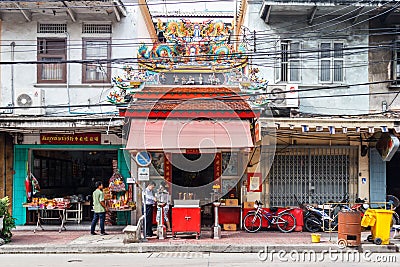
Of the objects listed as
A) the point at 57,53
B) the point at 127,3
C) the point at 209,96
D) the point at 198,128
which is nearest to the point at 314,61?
the point at 209,96

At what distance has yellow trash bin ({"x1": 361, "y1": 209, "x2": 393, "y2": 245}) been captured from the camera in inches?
570

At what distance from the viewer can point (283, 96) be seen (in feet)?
58.9

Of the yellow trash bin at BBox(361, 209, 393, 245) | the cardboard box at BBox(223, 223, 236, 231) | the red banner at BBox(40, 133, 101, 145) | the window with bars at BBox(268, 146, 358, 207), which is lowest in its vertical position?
the cardboard box at BBox(223, 223, 236, 231)

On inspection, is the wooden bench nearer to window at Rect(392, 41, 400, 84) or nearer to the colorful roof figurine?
the colorful roof figurine

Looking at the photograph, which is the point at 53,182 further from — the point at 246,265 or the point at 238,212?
the point at 246,265

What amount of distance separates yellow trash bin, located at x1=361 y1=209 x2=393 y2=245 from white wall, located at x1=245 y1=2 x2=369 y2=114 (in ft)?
16.0

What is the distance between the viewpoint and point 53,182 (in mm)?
20984

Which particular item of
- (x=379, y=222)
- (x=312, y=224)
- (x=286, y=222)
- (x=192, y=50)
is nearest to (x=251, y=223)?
(x=286, y=222)

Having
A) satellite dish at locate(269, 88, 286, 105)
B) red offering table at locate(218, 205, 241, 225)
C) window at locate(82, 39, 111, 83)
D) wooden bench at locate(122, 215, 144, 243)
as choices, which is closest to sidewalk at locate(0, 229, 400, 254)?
wooden bench at locate(122, 215, 144, 243)

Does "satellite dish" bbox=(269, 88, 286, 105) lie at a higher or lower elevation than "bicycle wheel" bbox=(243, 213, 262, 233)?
higher

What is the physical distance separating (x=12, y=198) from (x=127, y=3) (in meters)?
8.05

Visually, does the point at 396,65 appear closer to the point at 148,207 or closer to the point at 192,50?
the point at 192,50

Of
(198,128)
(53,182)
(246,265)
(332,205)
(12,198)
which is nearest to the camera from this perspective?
(246,265)

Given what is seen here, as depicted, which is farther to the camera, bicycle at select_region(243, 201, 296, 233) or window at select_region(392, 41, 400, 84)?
window at select_region(392, 41, 400, 84)
